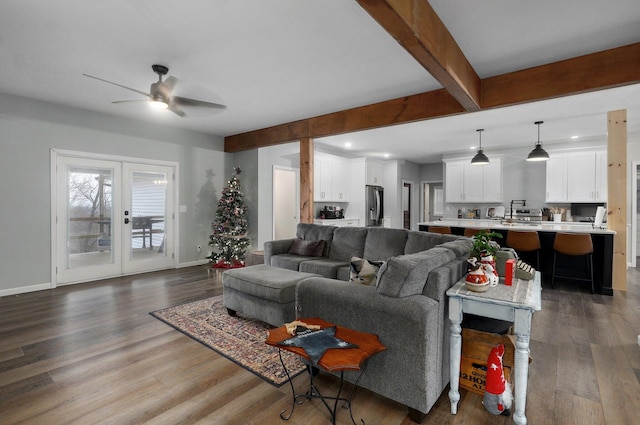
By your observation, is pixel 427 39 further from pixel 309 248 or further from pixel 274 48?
pixel 309 248

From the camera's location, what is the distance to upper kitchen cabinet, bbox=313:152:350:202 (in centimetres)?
735

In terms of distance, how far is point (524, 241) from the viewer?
189 inches

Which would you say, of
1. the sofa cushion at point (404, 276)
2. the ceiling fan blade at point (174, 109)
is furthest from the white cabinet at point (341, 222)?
the sofa cushion at point (404, 276)

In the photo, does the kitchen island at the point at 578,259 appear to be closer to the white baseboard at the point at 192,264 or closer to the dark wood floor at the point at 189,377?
the dark wood floor at the point at 189,377

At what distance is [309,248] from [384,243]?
1.07 meters

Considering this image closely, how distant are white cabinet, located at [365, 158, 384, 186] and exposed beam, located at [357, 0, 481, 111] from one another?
4937mm

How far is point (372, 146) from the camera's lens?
289 inches

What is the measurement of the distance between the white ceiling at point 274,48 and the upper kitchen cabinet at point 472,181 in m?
2.63

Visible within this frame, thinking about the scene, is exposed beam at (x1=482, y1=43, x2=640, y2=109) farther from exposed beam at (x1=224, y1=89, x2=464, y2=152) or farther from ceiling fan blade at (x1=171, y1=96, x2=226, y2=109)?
ceiling fan blade at (x1=171, y1=96, x2=226, y2=109)

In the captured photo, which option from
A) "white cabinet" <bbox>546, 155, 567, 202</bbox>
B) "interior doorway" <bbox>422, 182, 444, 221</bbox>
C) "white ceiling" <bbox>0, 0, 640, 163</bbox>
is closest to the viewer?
"white ceiling" <bbox>0, 0, 640, 163</bbox>

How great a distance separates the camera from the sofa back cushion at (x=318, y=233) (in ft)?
15.0

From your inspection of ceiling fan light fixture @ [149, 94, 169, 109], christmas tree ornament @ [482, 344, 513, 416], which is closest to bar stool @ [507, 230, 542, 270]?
christmas tree ornament @ [482, 344, 513, 416]

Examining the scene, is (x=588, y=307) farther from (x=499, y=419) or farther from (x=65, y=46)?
(x=65, y=46)

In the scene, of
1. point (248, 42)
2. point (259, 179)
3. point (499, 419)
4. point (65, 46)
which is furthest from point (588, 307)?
point (65, 46)
